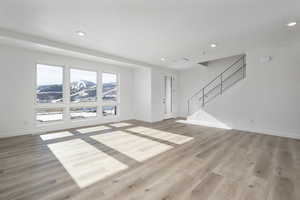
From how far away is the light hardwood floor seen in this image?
1.80 m

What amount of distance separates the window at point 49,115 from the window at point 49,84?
33cm

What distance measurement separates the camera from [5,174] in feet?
7.34

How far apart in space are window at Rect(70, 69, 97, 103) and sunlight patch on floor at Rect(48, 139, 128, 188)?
2.56 meters

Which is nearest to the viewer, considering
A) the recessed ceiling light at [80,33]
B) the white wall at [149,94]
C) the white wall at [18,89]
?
the recessed ceiling light at [80,33]

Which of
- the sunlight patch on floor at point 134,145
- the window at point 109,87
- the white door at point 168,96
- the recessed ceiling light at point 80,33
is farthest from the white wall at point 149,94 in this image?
the recessed ceiling light at point 80,33

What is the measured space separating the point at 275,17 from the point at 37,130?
719 centimetres

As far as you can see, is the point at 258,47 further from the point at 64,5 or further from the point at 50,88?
the point at 50,88

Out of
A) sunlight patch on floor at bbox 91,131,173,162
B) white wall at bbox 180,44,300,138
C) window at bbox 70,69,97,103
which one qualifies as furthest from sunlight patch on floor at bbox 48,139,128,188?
white wall at bbox 180,44,300,138

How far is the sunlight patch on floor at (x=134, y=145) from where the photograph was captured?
3045 mm

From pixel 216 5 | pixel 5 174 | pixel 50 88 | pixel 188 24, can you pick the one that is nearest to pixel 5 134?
pixel 50 88

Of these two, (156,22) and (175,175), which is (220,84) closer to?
(156,22)

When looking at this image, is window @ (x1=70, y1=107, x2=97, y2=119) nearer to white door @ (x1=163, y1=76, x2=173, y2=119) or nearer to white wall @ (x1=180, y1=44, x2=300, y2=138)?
white door @ (x1=163, y1=76, x2=173, y2=119)

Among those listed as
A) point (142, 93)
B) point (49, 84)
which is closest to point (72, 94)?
point (49, 84)

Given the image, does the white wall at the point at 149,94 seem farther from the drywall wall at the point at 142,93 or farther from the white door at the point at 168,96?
the white door at the point at 168,96
